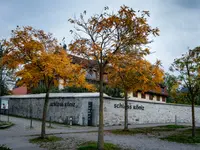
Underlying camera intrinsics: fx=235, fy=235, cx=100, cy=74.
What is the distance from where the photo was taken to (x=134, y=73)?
1627 cm

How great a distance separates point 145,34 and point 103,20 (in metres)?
1.90

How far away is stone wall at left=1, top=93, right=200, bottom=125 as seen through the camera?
2221cm

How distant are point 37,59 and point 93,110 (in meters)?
10.9

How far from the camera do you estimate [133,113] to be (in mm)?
25844

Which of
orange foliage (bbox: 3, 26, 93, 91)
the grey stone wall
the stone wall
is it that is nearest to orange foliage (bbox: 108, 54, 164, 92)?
orange foliage (bbox: 3, 26, 93, 91)

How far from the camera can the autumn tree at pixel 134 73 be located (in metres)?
10.2

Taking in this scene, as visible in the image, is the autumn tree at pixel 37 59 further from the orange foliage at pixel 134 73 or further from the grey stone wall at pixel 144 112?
the grey stone wall at pixel 144 112

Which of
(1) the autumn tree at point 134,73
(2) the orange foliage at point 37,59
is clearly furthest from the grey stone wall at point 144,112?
(2) the orange foliage at point 37,59

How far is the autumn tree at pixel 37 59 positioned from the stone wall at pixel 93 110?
30.4 ft

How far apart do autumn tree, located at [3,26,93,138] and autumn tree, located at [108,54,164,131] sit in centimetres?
219

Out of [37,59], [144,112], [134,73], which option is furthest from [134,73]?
[144,112]

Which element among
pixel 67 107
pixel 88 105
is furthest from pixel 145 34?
pixel 67 107

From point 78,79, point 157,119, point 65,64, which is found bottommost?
point 157,119

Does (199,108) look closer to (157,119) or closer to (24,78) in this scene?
(157,119)
